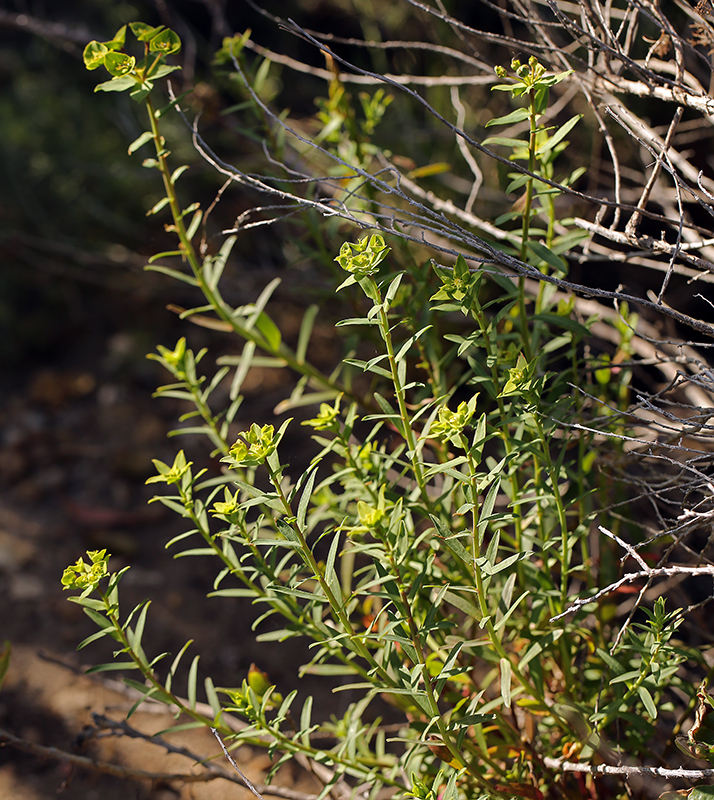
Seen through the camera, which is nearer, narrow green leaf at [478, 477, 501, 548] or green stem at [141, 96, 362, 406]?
narrow green leaf at [478, 477, 501, 548]

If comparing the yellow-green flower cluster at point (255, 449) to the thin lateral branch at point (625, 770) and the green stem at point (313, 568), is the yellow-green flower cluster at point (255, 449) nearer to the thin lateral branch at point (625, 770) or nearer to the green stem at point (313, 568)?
the green stem at point (313, 568)

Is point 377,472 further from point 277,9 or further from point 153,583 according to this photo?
point 277,9

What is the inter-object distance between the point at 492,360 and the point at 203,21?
130 inches

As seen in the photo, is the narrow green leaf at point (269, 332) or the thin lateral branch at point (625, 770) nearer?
the thin lateral branch at point (625, 770)

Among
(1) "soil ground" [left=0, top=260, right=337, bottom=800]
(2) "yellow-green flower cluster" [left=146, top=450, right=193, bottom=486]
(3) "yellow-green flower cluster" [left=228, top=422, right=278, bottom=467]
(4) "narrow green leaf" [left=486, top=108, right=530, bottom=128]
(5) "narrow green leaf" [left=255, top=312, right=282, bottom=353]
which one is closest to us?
(3) "yellow-green flower cluster" [left=228, top=422, right=278, bottom=467]

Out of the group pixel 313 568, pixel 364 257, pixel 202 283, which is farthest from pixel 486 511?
pixel 202 283

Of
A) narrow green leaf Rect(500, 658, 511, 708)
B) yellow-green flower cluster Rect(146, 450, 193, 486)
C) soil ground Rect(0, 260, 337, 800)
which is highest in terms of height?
yellow-green flower cluster Rect(146, 450, 193, 486)

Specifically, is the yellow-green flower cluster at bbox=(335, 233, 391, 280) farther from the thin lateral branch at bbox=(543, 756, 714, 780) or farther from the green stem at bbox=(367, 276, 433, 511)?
the thin lateral branch at bbox=(543, 756, 714, 780)

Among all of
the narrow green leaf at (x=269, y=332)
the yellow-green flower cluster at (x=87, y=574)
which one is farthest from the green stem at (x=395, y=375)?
the narrow green leaf at (x=269, y=332)

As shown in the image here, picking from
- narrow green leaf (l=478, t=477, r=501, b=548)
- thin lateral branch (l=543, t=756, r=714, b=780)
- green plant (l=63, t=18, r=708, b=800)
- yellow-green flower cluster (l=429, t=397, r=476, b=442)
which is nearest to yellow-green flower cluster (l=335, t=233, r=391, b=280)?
green plant (l=63, t=18, r=708, b=800)

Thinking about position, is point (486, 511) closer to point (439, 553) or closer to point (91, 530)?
point (439, 553)

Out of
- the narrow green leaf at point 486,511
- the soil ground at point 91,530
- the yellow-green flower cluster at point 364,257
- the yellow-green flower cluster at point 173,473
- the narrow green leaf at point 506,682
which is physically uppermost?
the yellow-green flower cluster at point 364,257

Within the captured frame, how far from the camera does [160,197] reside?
2756mm

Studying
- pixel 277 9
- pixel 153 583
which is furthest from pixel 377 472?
pixel 277 9
